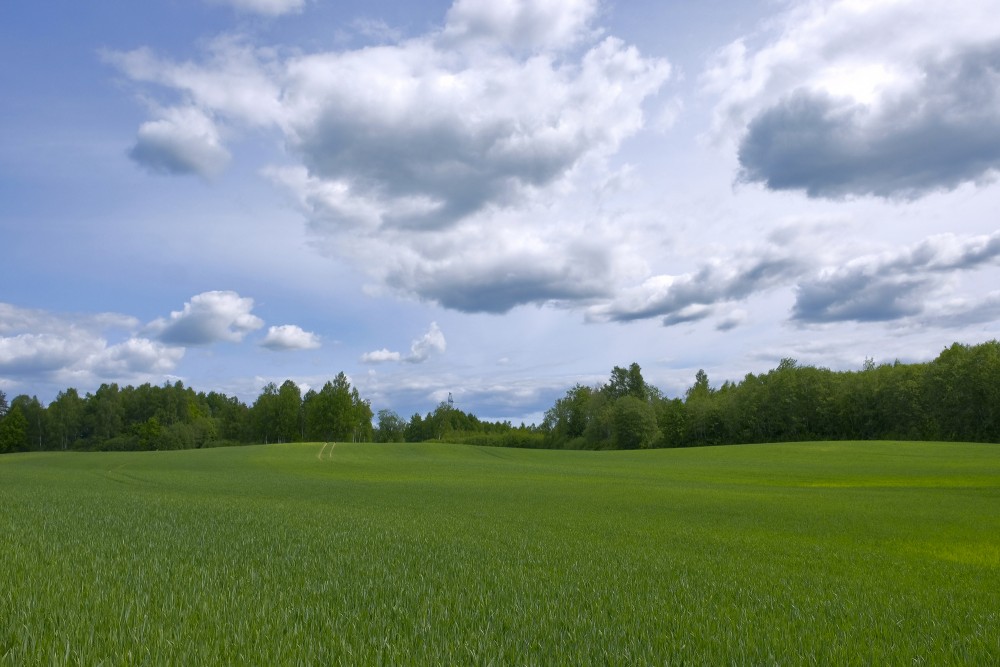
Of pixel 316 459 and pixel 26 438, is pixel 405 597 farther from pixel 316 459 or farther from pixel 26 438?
pixel 26 438

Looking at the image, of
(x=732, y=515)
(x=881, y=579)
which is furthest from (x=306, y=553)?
(x=732, y=515)

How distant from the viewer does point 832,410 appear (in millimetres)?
104125

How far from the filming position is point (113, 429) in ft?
462

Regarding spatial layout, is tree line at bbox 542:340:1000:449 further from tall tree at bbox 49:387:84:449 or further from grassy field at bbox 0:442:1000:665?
tall tree at bbox 49:387:84:449

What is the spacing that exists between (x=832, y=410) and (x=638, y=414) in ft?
101

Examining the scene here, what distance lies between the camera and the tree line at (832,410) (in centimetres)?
8675

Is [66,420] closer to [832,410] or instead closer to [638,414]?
[638,414]

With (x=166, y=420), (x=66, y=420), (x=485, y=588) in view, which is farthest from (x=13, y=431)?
(x=485, y=588)

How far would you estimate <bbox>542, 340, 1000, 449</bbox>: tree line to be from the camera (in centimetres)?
8675

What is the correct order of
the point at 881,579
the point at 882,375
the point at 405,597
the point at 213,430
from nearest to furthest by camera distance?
the point at 405,597 → the point at 881,579 → the point at 882,375 → the point at 213,430

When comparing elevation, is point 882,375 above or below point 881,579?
above

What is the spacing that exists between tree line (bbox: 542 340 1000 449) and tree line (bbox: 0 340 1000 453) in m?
0.18

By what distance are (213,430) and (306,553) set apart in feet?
495

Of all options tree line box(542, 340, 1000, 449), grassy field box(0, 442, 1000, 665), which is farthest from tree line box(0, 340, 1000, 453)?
grassy field box(0, 442, 1000, 665)
